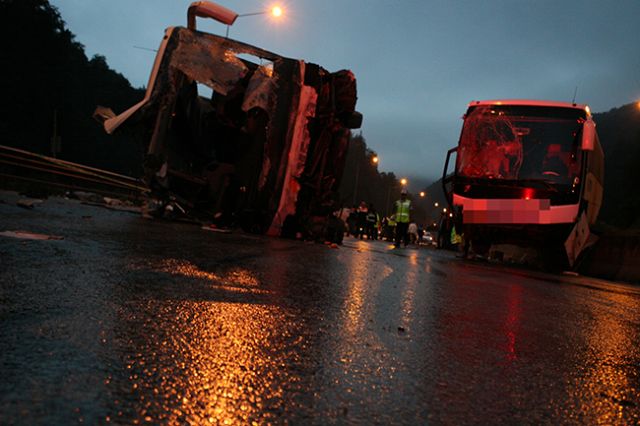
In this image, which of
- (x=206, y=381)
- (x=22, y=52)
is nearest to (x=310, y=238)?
(x=206, y=381)

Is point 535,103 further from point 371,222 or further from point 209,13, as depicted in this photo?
point 371,222

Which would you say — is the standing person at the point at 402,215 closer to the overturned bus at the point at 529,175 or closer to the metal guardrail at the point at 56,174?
the overturned bus at the point at 529,175

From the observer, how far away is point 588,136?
27.5 feet

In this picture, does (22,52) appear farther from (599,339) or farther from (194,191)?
(599,339)

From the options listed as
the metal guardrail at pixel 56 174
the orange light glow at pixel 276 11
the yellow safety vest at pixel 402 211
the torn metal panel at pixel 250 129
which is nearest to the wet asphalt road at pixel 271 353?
the torn metal panel at pixel 250 129

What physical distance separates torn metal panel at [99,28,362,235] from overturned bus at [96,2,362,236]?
0.06 feet

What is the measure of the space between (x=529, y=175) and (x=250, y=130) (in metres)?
5.27

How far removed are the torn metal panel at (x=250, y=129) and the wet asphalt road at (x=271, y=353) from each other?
484 centimetres

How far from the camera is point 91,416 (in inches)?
39.3

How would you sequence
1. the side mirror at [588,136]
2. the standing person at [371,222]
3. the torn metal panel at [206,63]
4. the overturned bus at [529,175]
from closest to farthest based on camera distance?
1. the torn metal panel at [206,63]
2. the side mirror at [588,136]
3. the overturned bus at [529,175]
4. the standing person at [371,222]

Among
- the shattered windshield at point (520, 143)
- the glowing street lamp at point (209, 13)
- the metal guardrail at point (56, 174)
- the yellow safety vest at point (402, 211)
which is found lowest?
the metal guardrail at point (56, 174)

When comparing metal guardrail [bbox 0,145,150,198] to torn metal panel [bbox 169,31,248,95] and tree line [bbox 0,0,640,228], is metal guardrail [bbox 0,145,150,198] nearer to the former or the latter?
tree line [bbox 0,0,640,228]

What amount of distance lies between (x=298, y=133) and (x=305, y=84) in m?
0.87

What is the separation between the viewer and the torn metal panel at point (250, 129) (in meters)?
7.76
